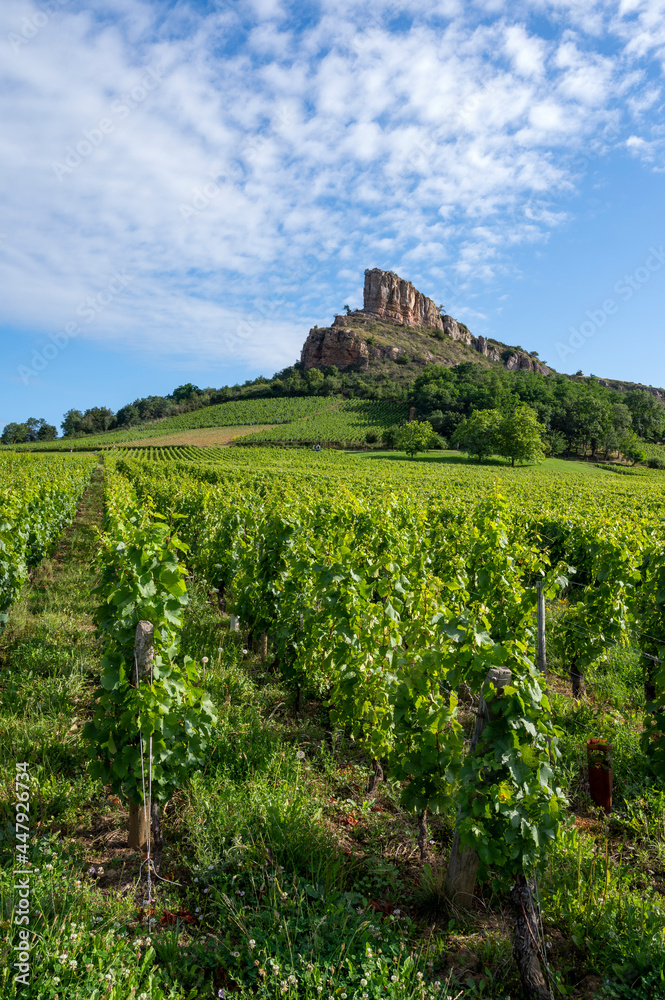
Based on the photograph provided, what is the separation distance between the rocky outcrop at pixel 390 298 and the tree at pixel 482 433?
4528 inches

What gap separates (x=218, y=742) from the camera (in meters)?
4.37

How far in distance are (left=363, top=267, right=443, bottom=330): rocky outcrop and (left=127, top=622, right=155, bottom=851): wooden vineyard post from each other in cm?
17822

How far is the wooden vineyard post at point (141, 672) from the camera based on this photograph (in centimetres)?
332

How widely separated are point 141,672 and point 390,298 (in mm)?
184936

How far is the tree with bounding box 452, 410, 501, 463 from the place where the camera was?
205 ft

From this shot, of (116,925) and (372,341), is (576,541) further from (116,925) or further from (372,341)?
(372,341)

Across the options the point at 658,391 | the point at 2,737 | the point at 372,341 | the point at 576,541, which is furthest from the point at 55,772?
the point at 658,391

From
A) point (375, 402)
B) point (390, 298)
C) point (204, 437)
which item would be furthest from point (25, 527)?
point (390, 298)

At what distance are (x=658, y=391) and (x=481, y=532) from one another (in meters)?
203

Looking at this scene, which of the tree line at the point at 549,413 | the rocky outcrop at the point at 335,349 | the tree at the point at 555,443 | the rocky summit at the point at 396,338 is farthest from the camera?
the rocky summit at the point at 396,338

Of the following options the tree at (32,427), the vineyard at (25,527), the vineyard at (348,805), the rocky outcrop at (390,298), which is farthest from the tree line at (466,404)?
the vineyard at (348,805)

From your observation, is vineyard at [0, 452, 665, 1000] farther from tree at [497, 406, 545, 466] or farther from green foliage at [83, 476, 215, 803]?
tree at [497, 406, 545, 466]

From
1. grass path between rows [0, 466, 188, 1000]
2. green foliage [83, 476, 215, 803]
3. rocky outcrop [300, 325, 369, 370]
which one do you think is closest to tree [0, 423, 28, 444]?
rocky outcrop [300, 325, 369, 370]

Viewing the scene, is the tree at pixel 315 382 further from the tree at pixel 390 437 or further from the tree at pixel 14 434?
the tree at pixel 14 434
